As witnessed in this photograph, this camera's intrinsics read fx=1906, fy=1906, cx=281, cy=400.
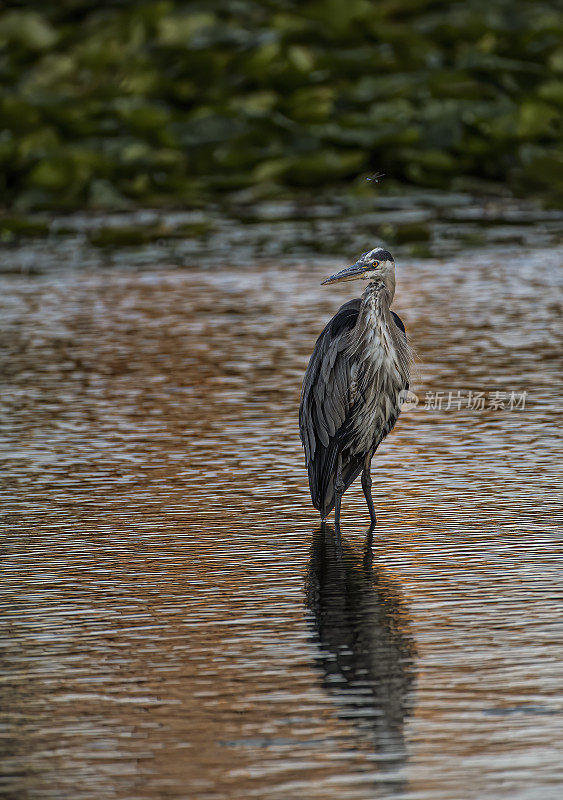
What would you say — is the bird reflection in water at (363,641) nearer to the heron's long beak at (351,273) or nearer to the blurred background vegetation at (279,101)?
the heron's long beak at (351,273)

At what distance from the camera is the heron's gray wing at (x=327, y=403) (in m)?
8.49

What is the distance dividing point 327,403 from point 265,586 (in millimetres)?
1317

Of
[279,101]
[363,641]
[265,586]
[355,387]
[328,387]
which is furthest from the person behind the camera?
[279,101]

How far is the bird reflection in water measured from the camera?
225 inches

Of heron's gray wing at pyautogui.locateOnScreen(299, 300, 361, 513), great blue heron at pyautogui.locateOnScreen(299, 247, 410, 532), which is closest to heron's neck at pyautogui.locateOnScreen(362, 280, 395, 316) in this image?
great blue heron at pyautogui.locateOnScreen(299, 247, 410, 532)

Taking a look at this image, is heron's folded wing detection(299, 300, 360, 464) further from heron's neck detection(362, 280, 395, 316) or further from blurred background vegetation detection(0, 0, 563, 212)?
blurred background vegetation detection(0, 0, 563, 212)

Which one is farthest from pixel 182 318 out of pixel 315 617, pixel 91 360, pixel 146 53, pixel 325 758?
Answer: pixel 146 53

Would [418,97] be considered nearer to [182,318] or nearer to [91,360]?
[182,318]

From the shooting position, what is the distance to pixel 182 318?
15906 millimetres

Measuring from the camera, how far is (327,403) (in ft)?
28.0

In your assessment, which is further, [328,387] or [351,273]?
[328,387]

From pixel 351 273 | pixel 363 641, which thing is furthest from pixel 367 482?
pixel 363 641

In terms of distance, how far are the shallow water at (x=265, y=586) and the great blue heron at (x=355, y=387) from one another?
277mm

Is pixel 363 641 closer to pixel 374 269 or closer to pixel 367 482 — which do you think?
pixel 367 482
